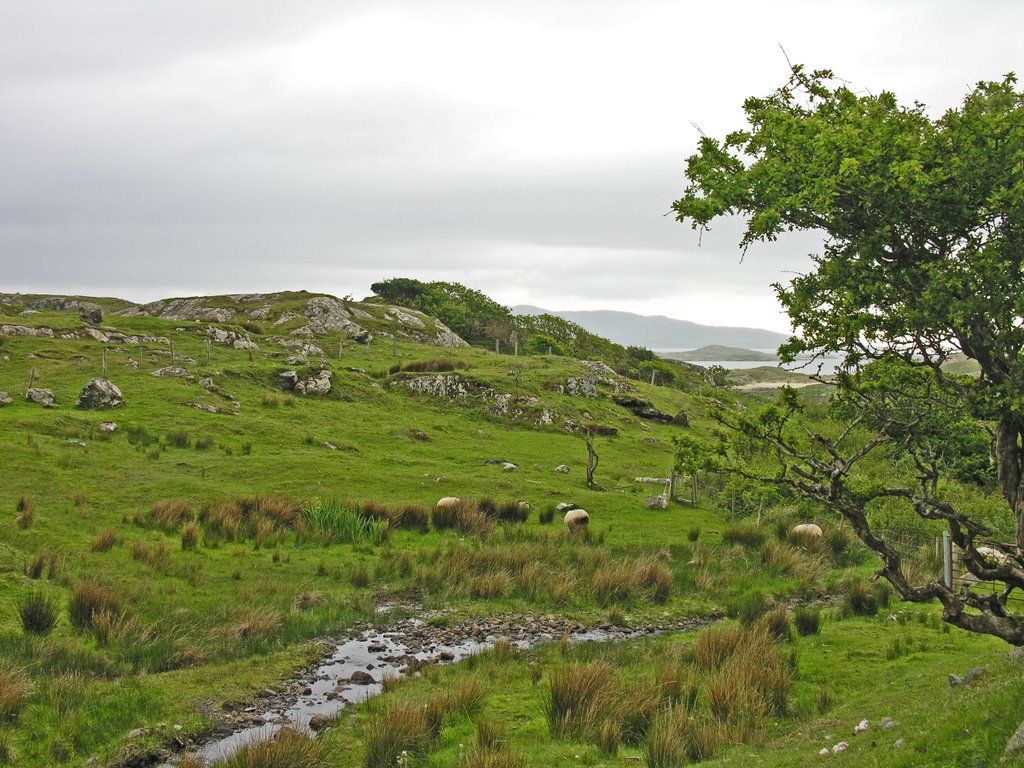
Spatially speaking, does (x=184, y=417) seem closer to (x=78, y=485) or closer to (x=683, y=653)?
(x=78, y=485)

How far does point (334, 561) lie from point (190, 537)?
390cm

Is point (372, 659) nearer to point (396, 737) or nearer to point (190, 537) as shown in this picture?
point (396, 737)

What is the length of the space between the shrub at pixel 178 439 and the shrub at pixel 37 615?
17272mm

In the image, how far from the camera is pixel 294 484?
2662 cm

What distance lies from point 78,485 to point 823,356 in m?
22.9

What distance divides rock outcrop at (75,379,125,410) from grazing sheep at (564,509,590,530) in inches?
890

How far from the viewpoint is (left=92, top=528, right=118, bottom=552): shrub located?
17875 mm

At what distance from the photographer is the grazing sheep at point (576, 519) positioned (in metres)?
24.6

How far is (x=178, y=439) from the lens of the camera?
3016 centimetres

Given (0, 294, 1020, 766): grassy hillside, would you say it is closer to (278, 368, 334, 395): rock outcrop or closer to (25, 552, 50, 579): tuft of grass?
(25, 552, 50, 579): tuft of grass

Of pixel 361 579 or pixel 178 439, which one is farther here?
pixel 178 439

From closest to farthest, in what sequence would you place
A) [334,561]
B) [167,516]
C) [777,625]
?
[777,625], [334,561], [167,516]

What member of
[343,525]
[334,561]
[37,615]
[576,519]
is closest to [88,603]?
[37,615]

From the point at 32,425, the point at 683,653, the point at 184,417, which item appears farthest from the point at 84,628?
the point at 184,417
